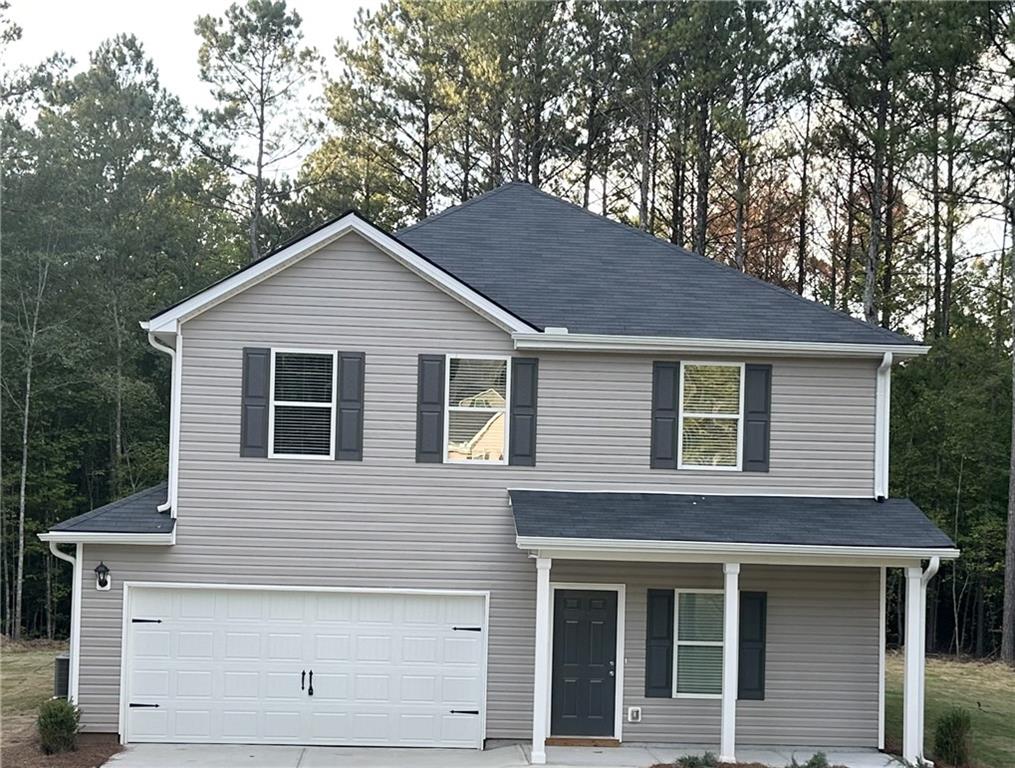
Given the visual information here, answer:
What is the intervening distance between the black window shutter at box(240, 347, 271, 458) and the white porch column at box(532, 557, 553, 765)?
3823 mm

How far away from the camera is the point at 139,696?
1495cm

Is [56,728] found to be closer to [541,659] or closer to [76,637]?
[76,637]

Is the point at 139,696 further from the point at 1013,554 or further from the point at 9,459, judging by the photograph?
the point at 1013,554

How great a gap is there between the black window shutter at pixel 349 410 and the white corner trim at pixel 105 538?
2.31 meters

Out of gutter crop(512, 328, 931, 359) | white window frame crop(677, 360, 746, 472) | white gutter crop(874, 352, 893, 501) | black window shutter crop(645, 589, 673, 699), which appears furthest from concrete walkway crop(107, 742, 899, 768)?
gutter crop(512, 328, 931, 359)

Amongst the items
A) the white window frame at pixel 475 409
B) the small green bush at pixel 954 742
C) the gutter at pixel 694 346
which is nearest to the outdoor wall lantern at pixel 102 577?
the white window frame at pixel 475 409

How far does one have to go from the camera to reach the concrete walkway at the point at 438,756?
547 inches

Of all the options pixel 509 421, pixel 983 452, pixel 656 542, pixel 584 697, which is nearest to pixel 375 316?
pixel 509 421

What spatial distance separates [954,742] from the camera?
47.8ft

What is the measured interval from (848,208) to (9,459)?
2220 cm

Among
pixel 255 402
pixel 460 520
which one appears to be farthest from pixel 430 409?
pixel 255 402

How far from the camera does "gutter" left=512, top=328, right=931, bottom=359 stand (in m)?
15.5

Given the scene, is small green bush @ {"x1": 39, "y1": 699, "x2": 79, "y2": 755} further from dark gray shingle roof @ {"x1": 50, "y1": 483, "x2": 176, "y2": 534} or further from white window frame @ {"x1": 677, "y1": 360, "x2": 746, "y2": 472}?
white window frame @ {"x1": 677, "y1": 360, "x2": 746, "y2": 472}

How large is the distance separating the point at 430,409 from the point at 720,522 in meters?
3.87
